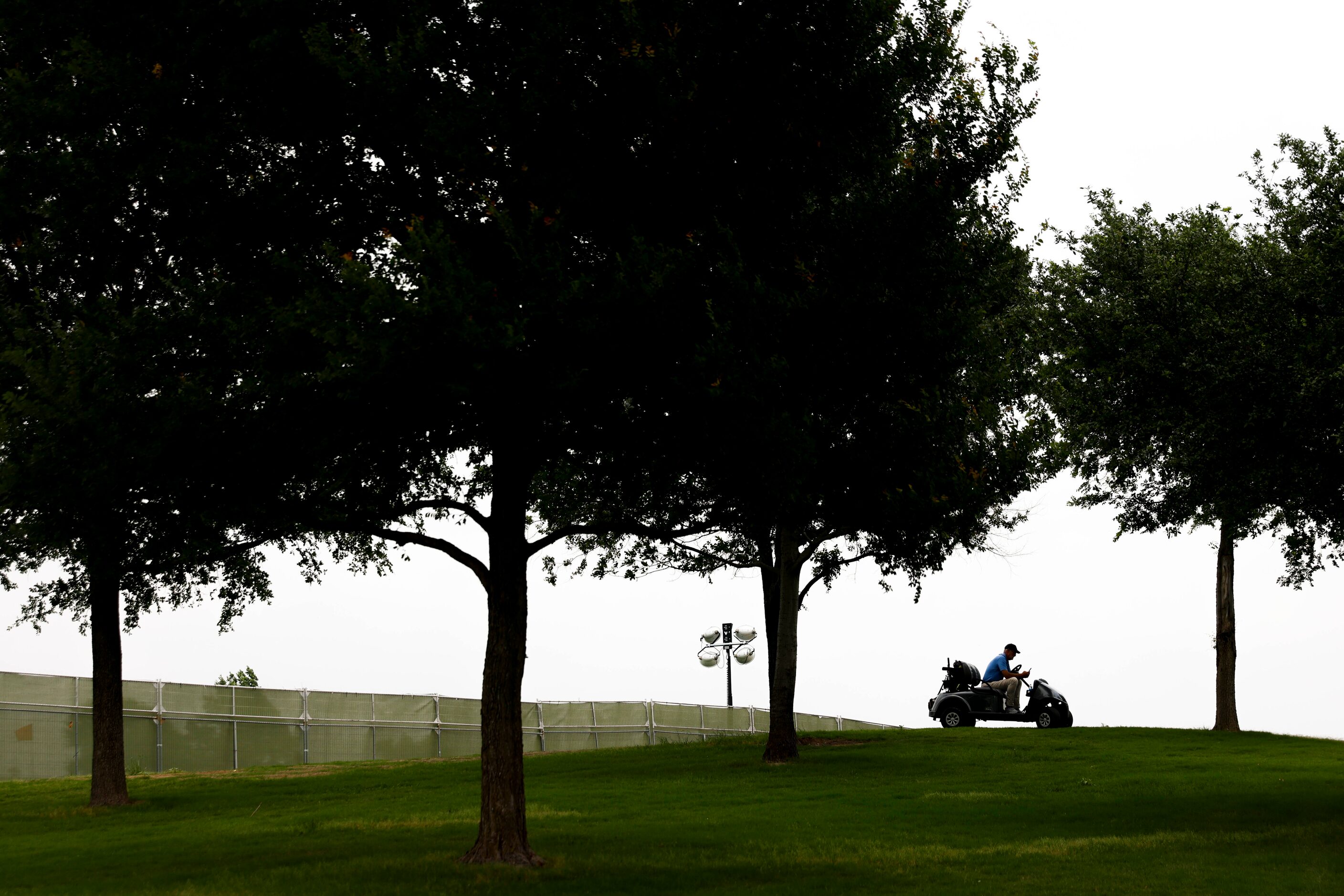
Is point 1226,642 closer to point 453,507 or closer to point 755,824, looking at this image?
point 755,824

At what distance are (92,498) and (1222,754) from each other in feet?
77.3

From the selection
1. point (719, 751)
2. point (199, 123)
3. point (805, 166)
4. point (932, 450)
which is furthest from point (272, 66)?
point (719, 751)

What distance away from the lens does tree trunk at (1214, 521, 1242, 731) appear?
1324 inches

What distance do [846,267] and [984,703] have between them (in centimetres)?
2064

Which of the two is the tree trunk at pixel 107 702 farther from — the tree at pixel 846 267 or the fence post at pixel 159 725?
the fence post at pixel 159 725

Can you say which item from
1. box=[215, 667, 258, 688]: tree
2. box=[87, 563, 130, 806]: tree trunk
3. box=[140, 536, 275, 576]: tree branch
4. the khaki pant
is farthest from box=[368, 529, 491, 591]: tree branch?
box=[215, 667, 258, 688]: tree

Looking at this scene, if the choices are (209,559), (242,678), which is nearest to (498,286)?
(209,559)

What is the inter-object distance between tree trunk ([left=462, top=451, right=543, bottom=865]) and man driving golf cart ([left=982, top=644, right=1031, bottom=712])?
19.7 metres

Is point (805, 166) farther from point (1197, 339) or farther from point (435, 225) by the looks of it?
point (1197, 339)

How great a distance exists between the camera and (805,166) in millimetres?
14469

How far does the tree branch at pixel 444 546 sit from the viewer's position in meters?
15.0

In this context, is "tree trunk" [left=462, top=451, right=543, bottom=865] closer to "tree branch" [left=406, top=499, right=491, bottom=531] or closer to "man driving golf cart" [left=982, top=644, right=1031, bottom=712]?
"tree branch" [left=406, top=499, right=491, bottom=531]

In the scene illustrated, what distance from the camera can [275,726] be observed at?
37625 mm

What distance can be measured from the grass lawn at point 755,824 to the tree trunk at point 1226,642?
10.3 ft
